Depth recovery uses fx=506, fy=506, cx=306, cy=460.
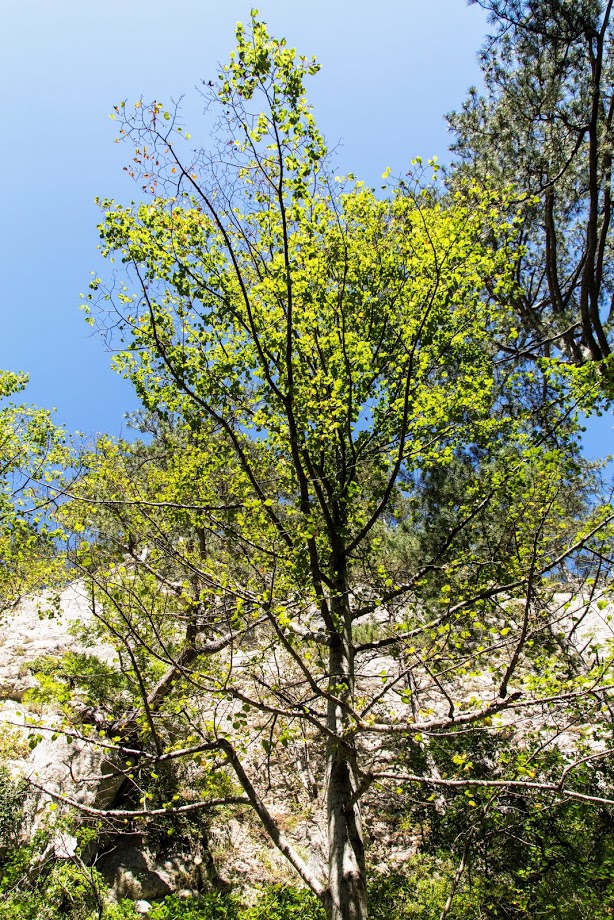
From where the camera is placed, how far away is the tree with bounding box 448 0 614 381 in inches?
280

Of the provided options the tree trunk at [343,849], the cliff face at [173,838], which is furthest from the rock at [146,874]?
the tree trunk at [343,849]

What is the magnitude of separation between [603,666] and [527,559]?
81.3 inches

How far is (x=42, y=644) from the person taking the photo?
631 inches

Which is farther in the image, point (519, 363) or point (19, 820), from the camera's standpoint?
point (519, 363)

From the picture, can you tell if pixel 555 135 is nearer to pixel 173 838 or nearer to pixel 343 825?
Result: pixel 343 825

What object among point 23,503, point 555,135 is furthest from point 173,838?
point 555,135

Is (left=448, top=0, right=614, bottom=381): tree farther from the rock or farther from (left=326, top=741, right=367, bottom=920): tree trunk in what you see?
the rock

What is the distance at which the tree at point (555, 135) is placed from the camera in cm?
711

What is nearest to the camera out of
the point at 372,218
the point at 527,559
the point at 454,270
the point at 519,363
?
the point at 527,559

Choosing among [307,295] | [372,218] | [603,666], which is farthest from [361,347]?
[603,666]

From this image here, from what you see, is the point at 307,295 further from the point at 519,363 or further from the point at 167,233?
the point at 519,363

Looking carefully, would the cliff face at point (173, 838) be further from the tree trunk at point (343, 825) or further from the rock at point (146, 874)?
the tree trunk at point (343, 825)

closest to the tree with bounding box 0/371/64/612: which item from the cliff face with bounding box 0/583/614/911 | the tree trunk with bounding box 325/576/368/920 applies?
the cliff face with bounding box 0/583/614/911

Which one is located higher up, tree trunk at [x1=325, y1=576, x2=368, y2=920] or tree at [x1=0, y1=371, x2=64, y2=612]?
tree at [x1=0, y1=371, x2=64, y2=612]
